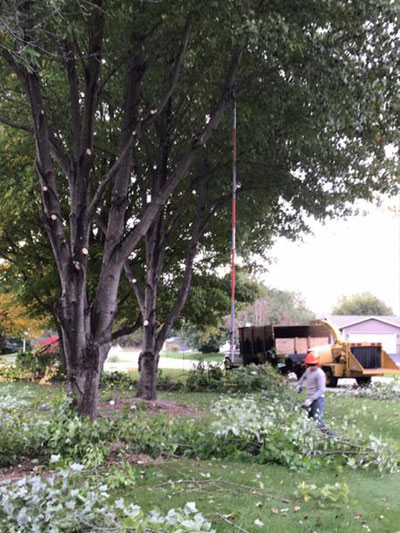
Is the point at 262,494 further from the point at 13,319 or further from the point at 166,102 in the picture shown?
A: the point at 13,319

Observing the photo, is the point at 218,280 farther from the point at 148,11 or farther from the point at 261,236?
the point at 148,11

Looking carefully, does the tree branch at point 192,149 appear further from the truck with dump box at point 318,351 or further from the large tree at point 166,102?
the truck with dump box at point 318,351

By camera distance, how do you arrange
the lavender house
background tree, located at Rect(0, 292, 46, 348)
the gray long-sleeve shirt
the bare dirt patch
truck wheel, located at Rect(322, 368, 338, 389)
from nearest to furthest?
1. the gray long-sleeve shirt
2. the bare dirt patch
3. truck wheel, located at Rect(322, 368, 338, 389)
4. background tree, located at Rect(0, 292, 46, 348)
5. the lavender house

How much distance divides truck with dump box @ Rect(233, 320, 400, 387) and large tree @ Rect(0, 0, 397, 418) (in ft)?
20.5

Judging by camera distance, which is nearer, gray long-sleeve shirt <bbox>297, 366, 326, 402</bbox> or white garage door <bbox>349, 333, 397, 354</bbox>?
gray long-sleeve shirt <bbox>297, 366, 326, 402</bbox>

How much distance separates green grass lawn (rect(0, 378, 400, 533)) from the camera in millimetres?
4742

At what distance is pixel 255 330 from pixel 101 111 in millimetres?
13745

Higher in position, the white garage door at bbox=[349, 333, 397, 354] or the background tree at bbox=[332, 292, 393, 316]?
the background tree at bbox=[332, 292, 393, 316]

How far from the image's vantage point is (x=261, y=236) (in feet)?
57.8

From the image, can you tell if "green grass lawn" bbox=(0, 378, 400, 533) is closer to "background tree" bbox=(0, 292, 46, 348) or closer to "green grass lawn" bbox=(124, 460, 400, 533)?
"green grass lawn" bbox=(124, 460, 400, 533)

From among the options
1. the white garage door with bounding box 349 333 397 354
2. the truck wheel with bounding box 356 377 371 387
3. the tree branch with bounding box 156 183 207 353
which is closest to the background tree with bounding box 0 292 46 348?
the tree branch with bounding box 156 183 207 353

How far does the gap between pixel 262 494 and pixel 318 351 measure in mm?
13890

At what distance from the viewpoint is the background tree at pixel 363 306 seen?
75188 mm

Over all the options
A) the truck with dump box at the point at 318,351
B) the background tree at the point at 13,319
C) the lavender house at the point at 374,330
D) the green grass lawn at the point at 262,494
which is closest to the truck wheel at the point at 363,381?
the truck with dump box at the point at 318,351
